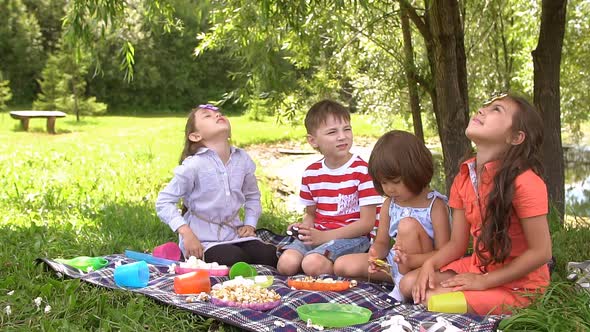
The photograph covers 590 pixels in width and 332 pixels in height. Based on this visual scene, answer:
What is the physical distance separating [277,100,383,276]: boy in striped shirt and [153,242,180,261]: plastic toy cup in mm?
618

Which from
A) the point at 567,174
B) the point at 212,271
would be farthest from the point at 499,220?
the point at 567,174

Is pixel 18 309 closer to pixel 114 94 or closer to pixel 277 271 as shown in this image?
pixel 277 271

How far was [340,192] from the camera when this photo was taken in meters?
3.70

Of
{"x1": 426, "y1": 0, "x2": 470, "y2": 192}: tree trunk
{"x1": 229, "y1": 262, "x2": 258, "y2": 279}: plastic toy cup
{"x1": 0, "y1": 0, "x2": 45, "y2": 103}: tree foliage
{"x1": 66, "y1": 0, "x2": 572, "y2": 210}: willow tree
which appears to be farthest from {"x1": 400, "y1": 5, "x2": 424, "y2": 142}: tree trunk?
{"x1": 0, "y1": 0, "x2": 45, "y2": 103}: tree foliage

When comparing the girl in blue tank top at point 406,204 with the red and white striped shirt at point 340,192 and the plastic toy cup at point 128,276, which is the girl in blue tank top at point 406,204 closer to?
A: the red and white striped shirt at point 340,192

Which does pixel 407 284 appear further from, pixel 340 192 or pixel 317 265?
pixel 340 192

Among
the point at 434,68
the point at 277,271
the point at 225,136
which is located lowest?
the point at 277,271

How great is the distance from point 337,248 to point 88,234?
177 centimetres

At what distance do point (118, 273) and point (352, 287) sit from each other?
109 cm

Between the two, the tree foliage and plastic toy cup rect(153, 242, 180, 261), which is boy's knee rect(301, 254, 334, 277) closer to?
plastic toy cup rect(153, 242, 180, 261)

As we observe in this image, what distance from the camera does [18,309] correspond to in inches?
112

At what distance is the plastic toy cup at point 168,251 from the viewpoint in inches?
149

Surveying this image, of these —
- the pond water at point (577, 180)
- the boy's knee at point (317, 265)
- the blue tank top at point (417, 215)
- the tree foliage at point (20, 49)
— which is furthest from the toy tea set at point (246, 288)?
the tree foliage at point (20, 49)

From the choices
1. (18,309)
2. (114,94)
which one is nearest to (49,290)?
(18,309)
